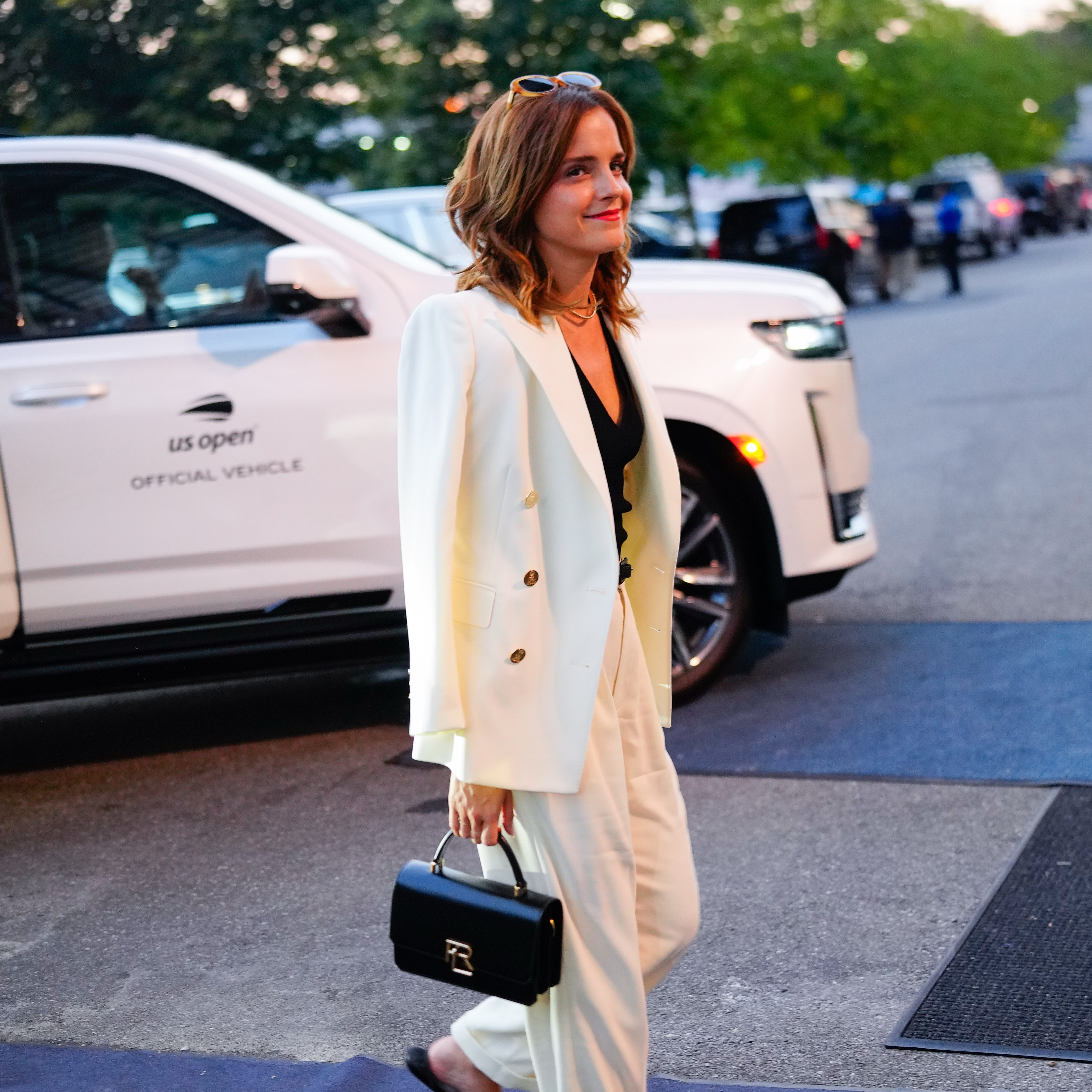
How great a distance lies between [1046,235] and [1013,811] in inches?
1956

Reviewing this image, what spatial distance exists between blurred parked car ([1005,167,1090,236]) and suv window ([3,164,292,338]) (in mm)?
44554

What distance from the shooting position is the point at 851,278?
91.2 ft

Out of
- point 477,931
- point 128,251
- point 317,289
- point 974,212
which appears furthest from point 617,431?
point 974,212

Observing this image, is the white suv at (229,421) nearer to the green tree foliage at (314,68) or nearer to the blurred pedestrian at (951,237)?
the green tree foliage at (314,68)

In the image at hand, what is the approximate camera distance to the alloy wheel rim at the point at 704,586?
5840 mm

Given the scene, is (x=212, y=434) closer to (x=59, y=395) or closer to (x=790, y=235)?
(x=59, y=395)

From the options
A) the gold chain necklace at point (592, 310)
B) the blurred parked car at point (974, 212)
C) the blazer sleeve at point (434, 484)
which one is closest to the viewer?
the blazer sleeve at point (434, 484)

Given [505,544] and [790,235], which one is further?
[790,235]

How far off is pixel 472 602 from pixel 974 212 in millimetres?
38074

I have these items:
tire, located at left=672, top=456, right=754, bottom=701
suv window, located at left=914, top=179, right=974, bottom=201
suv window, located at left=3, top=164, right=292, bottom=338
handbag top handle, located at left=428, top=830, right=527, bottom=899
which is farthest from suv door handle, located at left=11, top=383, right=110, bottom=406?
suv window, located at left=914, top=179, right=974, bottom=201

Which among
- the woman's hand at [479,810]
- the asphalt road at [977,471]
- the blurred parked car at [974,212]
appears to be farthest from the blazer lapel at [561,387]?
the blurred parked car at [974,212]

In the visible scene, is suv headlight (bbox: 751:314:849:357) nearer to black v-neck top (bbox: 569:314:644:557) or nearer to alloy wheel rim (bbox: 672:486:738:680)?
alloy wheel rim (bbox: 672:486:738:680)

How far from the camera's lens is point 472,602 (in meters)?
2.70

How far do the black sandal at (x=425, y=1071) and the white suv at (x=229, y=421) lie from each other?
250 centimetres
